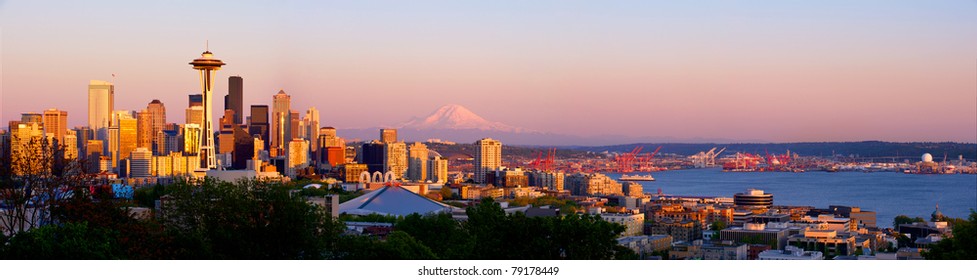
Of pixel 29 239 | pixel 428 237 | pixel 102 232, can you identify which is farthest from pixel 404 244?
pixel 428 237

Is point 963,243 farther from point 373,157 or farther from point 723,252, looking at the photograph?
point 373,157

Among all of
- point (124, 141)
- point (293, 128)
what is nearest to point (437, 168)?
point (293, 128)

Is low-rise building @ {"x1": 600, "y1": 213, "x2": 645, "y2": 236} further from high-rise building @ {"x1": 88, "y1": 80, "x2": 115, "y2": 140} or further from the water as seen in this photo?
high-rise building @ {"x1": 88, "y1": 80, "x2": 115, "y2": 140}

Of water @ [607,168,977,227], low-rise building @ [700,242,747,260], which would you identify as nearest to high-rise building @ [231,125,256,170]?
water @ [607,168,977,227]

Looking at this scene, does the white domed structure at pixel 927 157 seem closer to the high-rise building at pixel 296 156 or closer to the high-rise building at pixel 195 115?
the high-rise building at pixel 296 156

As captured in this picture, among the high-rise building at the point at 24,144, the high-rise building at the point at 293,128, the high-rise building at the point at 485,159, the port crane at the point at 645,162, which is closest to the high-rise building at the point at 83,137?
the high-rise building at the point at 24,144
